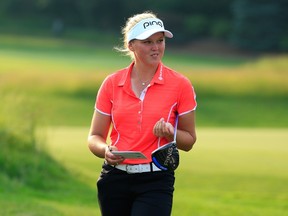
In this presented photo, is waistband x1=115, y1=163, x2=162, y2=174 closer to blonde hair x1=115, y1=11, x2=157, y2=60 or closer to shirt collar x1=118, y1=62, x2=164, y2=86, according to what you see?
shirt collar x1=118, y1=62, x2=164, y2=86

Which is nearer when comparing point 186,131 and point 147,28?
point 147,28

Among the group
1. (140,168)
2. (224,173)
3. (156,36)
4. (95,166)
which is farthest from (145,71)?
(95,166)

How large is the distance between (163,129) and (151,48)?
529 millimetres

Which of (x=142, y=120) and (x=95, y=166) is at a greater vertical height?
(x=95, y=166)

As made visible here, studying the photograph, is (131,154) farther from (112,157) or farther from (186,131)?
(186,131)

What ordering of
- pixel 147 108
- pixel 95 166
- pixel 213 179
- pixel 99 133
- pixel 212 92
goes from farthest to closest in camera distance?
pixel 212 92 → pixel 95 166 → pixel 213 179 → pixel 99 133 → pixel 147 108

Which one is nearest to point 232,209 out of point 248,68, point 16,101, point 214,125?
point 16,101

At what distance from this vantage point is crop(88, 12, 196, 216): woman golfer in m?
5.56

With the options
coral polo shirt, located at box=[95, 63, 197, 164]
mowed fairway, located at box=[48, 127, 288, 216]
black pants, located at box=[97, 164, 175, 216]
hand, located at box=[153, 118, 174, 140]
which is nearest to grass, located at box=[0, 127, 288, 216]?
mowed fairway, located at box=[48, 127, 288, 216]

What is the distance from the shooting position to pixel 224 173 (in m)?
13.8

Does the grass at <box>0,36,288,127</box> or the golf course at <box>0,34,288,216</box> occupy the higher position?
the grass at <box>0,36,288,127</box>

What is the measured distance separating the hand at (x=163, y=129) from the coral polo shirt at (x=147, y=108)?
10 cm

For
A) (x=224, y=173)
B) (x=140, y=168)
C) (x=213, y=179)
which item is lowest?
(x=140, y=168)

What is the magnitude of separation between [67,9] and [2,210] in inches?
2611
